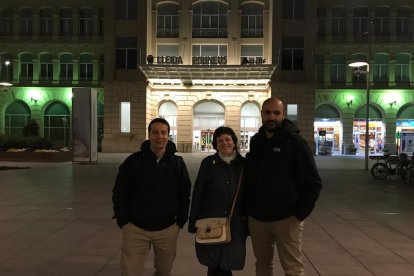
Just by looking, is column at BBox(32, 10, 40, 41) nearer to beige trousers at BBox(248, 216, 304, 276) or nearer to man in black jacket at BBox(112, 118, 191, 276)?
man in black jacket at BBox(112, 118, 191, 276)

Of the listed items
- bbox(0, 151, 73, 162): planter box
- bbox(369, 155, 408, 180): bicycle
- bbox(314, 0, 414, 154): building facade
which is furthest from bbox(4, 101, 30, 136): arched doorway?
bbox(369, 155, 408, 180): bicycle

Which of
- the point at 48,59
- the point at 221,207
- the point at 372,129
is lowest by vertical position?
the point at 221,207

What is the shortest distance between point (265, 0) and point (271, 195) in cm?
3844

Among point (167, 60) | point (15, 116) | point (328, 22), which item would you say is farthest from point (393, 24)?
point (15, 116)

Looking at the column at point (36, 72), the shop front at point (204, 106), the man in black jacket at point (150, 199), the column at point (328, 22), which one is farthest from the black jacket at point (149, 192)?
the column at point (36, 72)

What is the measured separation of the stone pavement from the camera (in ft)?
19.4

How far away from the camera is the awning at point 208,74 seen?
3575cm

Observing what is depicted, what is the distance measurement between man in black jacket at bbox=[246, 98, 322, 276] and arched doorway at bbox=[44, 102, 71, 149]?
132 ft

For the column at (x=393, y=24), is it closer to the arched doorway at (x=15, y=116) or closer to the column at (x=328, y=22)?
the column at (x=328, y=22)

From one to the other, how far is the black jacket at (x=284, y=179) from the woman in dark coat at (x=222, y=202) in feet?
0.66

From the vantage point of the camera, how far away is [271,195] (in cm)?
409

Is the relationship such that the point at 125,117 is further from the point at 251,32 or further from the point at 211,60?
the point at 251,32

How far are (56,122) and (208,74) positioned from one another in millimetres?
15879

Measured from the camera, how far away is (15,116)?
140 ft
